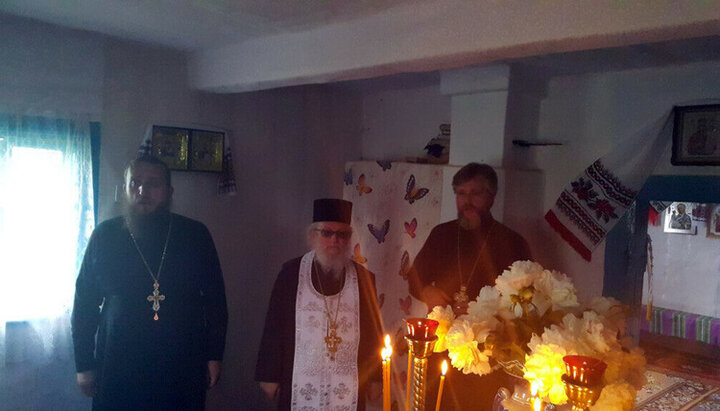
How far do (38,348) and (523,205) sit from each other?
97.5 inches

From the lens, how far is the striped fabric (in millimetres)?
4109

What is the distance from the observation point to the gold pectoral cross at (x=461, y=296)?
2.56 m

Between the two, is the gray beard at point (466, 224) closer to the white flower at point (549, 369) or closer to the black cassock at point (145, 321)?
the black cassock at point (145, 321)

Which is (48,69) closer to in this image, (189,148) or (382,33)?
(189,148)

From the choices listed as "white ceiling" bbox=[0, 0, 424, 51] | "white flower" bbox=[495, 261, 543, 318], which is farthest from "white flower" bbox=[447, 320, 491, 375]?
"white ceiling" bbox=[0, 0, 424, 51]

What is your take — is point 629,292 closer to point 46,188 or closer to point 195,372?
point 195,372

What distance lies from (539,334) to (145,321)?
6.02ft

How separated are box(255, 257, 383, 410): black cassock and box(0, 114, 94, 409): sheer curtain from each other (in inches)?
37.5

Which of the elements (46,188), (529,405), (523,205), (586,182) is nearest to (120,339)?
(46,188)

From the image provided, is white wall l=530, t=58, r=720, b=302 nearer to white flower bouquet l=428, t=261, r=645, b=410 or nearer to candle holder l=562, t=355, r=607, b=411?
white flower bouquet l=428, t=261, r=645, b=410

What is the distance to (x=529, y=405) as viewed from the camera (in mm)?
1159

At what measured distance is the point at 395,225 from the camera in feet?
10.6

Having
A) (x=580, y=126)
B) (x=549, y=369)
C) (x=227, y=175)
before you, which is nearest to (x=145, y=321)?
(x=227, y=175)

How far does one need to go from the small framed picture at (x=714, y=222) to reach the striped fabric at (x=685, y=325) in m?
0.65
